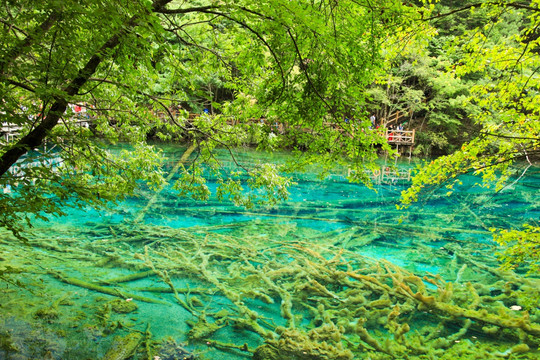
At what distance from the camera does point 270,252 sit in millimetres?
6816

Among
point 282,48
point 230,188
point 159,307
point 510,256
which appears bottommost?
point 159,307

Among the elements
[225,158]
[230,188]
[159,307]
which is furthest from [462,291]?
[225,158]

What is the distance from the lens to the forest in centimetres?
272

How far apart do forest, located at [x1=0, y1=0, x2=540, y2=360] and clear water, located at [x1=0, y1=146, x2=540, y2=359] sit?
0.03 metres

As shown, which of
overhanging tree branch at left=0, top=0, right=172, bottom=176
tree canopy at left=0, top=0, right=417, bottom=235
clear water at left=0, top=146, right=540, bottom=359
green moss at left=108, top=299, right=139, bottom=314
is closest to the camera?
tree canopy at left=0, top=0, right=417, bottom=235

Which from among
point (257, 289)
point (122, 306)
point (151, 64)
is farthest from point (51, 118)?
point (257, 289)

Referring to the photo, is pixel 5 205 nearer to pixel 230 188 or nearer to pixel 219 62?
pixel 230 188

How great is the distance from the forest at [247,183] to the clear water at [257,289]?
0.03m

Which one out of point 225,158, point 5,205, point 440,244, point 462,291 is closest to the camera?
point 5,205

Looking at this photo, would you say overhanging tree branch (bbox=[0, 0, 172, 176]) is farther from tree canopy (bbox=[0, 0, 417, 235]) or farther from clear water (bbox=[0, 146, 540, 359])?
clear water (bbox=[0, 146, 540, 359])

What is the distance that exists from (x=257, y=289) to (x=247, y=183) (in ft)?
5.35

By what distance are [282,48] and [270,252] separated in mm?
4475

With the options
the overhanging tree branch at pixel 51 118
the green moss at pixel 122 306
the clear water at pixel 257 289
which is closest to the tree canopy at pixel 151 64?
the overhanging tree branch at pixel 51 118

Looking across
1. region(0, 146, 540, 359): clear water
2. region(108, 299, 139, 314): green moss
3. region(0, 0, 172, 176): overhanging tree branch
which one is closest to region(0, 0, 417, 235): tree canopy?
region(0, 0, 172, 176): overhanging tree branch
